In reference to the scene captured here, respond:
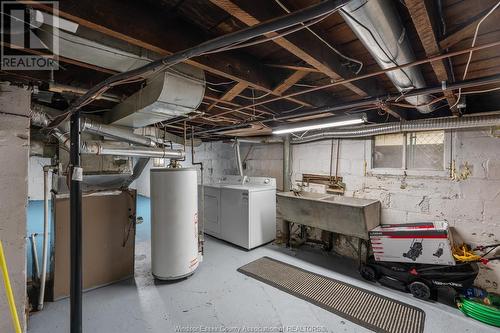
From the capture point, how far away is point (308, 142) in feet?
13.3

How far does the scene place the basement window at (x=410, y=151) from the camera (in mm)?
2816

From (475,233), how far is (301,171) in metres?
2.33

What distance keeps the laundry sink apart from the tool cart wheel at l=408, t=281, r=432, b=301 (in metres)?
0.63

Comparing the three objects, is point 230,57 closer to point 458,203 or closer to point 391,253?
point 391,253

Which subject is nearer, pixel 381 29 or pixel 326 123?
pixel 381 29

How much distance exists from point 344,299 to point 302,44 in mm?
2502

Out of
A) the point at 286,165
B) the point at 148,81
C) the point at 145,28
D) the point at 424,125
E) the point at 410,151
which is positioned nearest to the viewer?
the point at 145,28

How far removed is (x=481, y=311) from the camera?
7.00ft

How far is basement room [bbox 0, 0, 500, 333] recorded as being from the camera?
1.10 m

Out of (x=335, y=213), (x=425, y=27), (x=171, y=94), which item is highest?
(x=425, y=27)

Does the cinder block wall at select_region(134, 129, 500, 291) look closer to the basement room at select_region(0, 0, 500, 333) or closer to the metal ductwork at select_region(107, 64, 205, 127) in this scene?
the basement room at select_region(0, 0, 500, 333)

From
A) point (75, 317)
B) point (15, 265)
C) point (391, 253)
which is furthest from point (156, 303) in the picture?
point (391, 253)

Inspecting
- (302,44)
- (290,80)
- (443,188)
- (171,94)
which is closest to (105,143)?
(171,94)

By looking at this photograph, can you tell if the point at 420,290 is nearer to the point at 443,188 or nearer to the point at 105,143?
the point at 443,188
